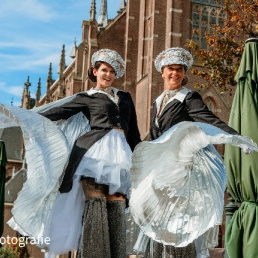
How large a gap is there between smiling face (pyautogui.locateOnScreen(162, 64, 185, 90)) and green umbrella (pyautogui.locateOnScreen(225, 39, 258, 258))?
705 millimetres

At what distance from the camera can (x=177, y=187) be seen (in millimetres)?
4582

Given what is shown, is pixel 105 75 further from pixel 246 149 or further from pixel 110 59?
pixel 246 149

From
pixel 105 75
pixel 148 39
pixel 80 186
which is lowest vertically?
pixel 80 186

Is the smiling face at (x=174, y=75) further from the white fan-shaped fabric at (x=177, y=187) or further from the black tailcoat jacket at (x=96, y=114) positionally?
the white fan-shaped fabric at (x=177, y=187)

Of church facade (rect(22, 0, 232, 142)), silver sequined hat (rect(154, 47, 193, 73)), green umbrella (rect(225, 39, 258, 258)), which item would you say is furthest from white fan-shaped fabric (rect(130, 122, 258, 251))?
church facade (rect(22, 0, 232, 142))

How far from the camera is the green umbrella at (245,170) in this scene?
4867mm

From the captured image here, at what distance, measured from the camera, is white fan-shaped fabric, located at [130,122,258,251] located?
4387mm

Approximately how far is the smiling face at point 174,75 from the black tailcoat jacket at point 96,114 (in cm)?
41

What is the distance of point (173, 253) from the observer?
454cm

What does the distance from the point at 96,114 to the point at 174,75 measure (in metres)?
0.78

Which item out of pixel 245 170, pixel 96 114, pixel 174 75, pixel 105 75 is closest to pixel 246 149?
pixel 245 170

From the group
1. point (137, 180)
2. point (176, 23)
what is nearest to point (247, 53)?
point (137, 180)

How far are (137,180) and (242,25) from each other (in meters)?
13.6

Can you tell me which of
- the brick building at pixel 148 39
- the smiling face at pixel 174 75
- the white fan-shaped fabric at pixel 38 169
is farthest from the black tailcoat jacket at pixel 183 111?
the brick building at pixel 148 39
